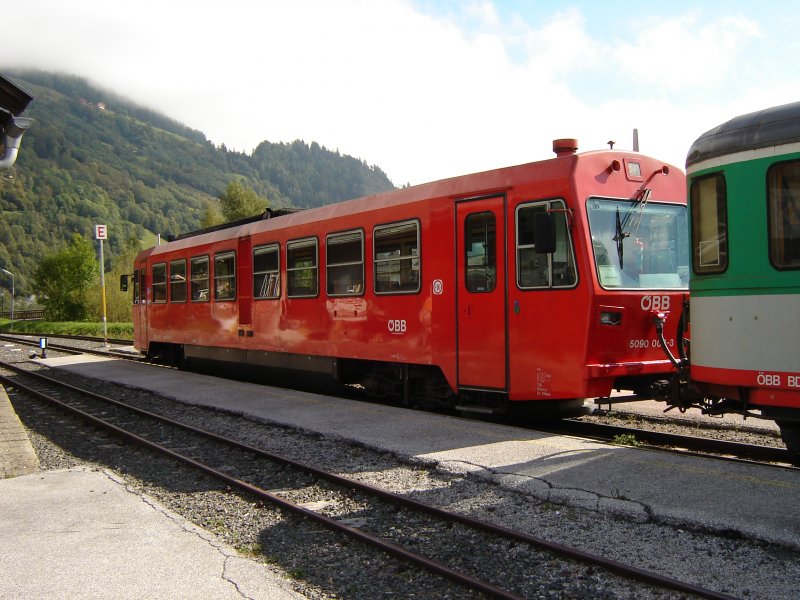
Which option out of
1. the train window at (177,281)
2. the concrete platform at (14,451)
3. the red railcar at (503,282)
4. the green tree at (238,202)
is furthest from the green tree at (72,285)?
the red railcar at (503,282)

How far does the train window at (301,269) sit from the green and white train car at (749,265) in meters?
7.32

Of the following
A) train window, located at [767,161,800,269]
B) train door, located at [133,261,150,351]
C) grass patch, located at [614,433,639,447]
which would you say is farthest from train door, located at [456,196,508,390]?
train door, located at [133,261,150,351]

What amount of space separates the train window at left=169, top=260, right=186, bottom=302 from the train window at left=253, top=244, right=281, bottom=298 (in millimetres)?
4112

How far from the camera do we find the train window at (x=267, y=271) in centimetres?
1388

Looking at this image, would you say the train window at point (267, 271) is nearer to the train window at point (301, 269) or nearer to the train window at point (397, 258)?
the train window at point (301, 269)

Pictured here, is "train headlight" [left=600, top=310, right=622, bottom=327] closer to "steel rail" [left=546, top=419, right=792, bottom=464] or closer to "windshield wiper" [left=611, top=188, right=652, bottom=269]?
"windshield wiper" [left=611, top=188, right=652, bottom=269]

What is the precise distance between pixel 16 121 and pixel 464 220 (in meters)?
5.60

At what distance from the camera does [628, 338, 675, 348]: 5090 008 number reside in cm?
836

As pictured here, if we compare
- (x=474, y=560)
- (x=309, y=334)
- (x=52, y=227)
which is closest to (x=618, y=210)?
(x=474, y=560)

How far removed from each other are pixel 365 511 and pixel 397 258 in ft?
16.2

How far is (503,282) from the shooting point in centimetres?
890

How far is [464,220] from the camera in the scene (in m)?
9.48

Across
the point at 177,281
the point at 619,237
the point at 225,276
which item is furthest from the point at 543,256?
the point at 177,281

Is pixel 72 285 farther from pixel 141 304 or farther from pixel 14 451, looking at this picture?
pixel 14 451
